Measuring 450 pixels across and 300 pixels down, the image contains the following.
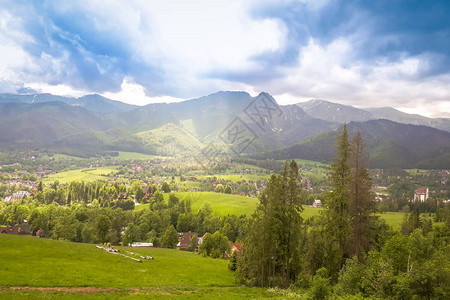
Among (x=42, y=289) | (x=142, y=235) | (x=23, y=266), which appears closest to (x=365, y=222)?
(x=42, y=289)

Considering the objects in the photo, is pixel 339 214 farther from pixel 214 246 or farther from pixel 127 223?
pixel 127 223

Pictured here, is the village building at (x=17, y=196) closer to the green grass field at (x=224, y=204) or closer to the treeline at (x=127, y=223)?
the treeline at (x=127, y=223)

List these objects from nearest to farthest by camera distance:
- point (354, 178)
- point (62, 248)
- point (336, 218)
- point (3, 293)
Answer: point (3, 293) < point (336, 218) < point (354, 178) < point (62, 248)

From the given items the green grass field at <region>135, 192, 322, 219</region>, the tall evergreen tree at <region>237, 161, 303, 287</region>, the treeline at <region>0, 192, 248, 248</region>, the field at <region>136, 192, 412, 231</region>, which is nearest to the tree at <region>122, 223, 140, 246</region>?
the treeline at <region>0, 192, 248, 248</region>

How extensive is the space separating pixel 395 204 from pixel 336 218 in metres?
127

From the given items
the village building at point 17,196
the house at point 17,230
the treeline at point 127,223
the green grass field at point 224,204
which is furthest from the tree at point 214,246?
the village building at point 17,196

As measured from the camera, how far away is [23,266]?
25375 millimetres

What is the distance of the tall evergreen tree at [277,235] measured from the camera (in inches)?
1139

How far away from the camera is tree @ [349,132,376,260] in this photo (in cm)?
3033

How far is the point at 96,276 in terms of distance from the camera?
25.5m

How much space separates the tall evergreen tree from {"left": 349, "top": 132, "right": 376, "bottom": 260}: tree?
6.88m

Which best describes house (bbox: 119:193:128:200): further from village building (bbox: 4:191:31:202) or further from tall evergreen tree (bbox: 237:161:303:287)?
tall evergreen tree (bbox: 237:161:303:287)

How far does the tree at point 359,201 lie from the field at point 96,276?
44.3 feet

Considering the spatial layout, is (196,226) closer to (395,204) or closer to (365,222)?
(365,222)
